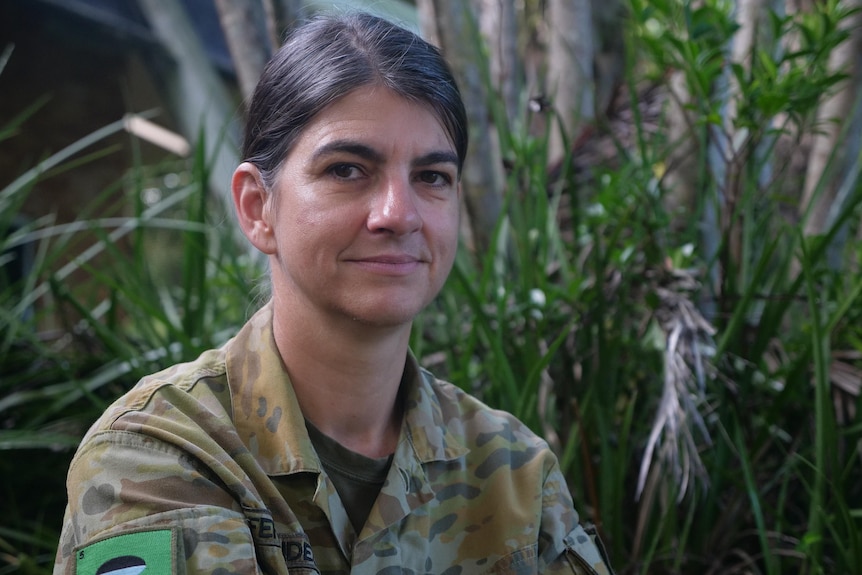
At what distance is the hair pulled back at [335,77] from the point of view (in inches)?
55.7

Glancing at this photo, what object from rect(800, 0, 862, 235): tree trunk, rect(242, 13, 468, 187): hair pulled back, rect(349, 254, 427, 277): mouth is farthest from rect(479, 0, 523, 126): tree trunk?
rect(349, 254, 427, 277): mouth

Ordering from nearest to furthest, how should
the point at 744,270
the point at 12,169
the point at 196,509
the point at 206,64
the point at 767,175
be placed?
1. the point at 196,509
2. the point at 744,270
3. the point at 767,175
4. the point at 206,64
5. the point at 12,169

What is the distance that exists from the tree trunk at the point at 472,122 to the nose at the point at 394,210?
59.3 inches

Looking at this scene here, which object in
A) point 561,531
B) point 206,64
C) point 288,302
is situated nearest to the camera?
point 288,302

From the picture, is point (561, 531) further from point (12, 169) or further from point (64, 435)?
point (12, 169)

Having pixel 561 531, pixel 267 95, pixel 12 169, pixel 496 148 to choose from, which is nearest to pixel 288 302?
pixel 267 95

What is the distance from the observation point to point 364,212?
135 cm

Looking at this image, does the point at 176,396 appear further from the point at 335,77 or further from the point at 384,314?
the point at 335,77

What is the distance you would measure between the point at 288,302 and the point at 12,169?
13.9 feet

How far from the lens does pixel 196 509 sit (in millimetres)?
1171

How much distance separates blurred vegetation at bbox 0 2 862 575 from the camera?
6.48ft

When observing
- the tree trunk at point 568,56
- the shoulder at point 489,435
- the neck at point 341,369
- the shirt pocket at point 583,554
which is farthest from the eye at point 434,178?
the tree trunk at point 568,56

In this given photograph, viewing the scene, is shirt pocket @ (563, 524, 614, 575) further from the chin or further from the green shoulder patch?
the green shoulder patch

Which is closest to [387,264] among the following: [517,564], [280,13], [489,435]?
[489,435]
